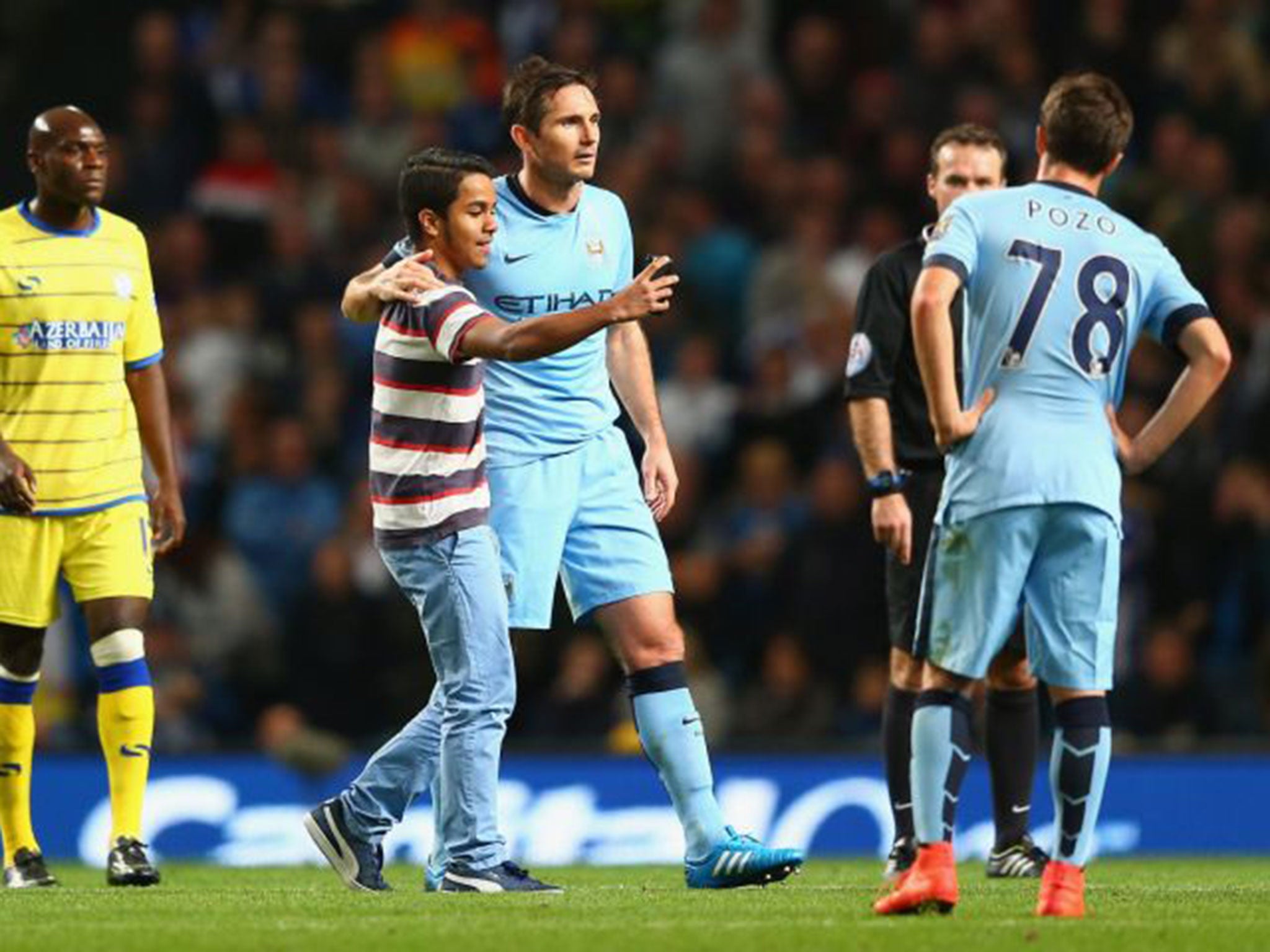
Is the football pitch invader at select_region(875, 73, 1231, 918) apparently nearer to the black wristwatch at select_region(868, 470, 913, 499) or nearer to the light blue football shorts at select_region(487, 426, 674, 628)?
the light blue football shorts at select_region(487, 426, 674, 628)

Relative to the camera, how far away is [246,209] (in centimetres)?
1694

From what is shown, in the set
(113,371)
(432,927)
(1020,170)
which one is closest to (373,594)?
(1020,170)

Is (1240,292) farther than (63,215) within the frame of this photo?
Yes

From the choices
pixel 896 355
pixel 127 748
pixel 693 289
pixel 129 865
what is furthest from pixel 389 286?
pixel 693 289

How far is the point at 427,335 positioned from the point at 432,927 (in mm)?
1749

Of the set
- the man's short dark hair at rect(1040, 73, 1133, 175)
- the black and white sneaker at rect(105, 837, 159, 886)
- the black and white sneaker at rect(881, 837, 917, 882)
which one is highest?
the man's short dark hair at rect(1040, 73, 1133, 175)

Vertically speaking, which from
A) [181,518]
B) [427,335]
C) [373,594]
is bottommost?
[373,594]

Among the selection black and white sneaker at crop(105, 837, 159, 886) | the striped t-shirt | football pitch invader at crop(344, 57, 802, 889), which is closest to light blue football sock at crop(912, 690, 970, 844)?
football pitch invader at crop(344, 57, 802, 889)

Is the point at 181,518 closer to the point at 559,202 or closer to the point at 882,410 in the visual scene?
the point at 559,202

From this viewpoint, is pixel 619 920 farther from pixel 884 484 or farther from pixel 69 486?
pixel 69 486

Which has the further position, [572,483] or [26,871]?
[26,871]

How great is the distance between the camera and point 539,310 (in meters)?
8.20

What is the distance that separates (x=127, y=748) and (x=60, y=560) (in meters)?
0.64

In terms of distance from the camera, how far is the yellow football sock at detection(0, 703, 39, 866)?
8.72m
